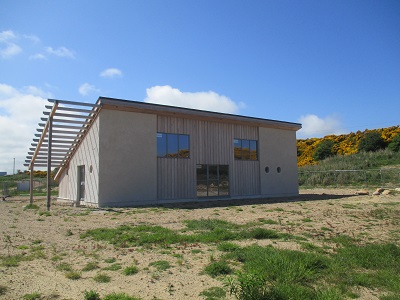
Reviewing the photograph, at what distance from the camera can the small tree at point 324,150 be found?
1886 inches

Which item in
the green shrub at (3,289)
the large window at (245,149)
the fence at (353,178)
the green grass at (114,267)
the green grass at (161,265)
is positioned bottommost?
the green grass at (161,265)

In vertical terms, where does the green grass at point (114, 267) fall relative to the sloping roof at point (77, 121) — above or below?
below

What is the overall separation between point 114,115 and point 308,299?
14.6 meters

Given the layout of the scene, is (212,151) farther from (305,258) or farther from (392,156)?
(392,156)

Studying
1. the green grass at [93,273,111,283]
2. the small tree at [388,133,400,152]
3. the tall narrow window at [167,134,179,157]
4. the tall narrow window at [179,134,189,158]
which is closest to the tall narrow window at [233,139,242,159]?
the tall narrow window at [179,134,189,158]

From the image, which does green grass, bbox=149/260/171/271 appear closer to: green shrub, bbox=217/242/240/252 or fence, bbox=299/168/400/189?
green shrub, bbox=217/242/240/252

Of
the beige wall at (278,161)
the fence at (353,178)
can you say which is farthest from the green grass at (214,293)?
the fence at (353,178)

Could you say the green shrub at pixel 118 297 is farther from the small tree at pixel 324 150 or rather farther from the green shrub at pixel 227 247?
the small tree at pixel 324 150

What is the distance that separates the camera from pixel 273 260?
5387mm

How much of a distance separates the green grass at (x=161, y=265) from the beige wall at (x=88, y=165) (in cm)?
1128

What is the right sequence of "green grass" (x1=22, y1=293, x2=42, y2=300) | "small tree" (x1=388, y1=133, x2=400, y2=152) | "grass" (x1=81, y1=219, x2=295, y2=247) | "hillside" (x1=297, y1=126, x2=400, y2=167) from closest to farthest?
"green grass" (x1=22, y1=293, x2=42, y2=300) → "grass" (x1=81, y1=219, x2=295, y2=247) → "small tree" (x1=388, y1=133, x2=400, y2=152) → "hillside" (x1=297, y1=126, x2=400, y2=167)

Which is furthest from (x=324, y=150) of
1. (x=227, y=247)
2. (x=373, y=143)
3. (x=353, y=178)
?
(x=227, y=247)

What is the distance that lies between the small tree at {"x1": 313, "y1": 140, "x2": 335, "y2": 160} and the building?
26.2m

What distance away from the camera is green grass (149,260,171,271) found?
558cm
